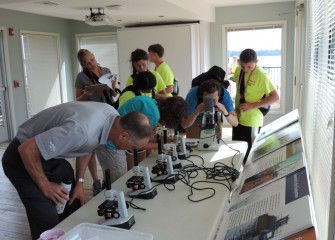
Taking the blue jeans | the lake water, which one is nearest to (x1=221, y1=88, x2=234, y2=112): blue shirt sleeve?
the blue jeans

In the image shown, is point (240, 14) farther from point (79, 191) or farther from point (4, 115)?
point (79, 191)

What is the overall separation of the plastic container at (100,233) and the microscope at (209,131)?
133 centimetres

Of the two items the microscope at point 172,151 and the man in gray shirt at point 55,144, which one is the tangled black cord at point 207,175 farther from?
the man in gray shirt at point 55,144

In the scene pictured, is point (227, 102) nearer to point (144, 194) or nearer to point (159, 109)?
point (159, 109)

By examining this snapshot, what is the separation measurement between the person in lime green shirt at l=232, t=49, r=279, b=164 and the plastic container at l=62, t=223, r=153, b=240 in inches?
78.3

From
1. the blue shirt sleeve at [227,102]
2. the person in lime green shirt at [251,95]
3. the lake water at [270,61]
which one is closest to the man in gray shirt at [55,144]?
the blue shirt sleeve at [227,102]

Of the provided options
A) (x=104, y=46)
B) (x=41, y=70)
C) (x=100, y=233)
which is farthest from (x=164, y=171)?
→ (x=104, y=46)

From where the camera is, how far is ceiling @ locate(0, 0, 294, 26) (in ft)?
13.6

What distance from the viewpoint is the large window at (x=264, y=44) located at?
20.9 feet

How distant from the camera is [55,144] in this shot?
1.54 metres

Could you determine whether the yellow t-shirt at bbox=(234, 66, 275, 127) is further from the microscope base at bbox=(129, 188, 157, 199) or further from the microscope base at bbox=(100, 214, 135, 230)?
the microscope base at bbox=(100, 214, 135, 230)

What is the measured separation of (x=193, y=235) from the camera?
4.52 feet

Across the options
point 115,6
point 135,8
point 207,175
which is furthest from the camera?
point 135,8

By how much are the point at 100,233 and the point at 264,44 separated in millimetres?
5887
